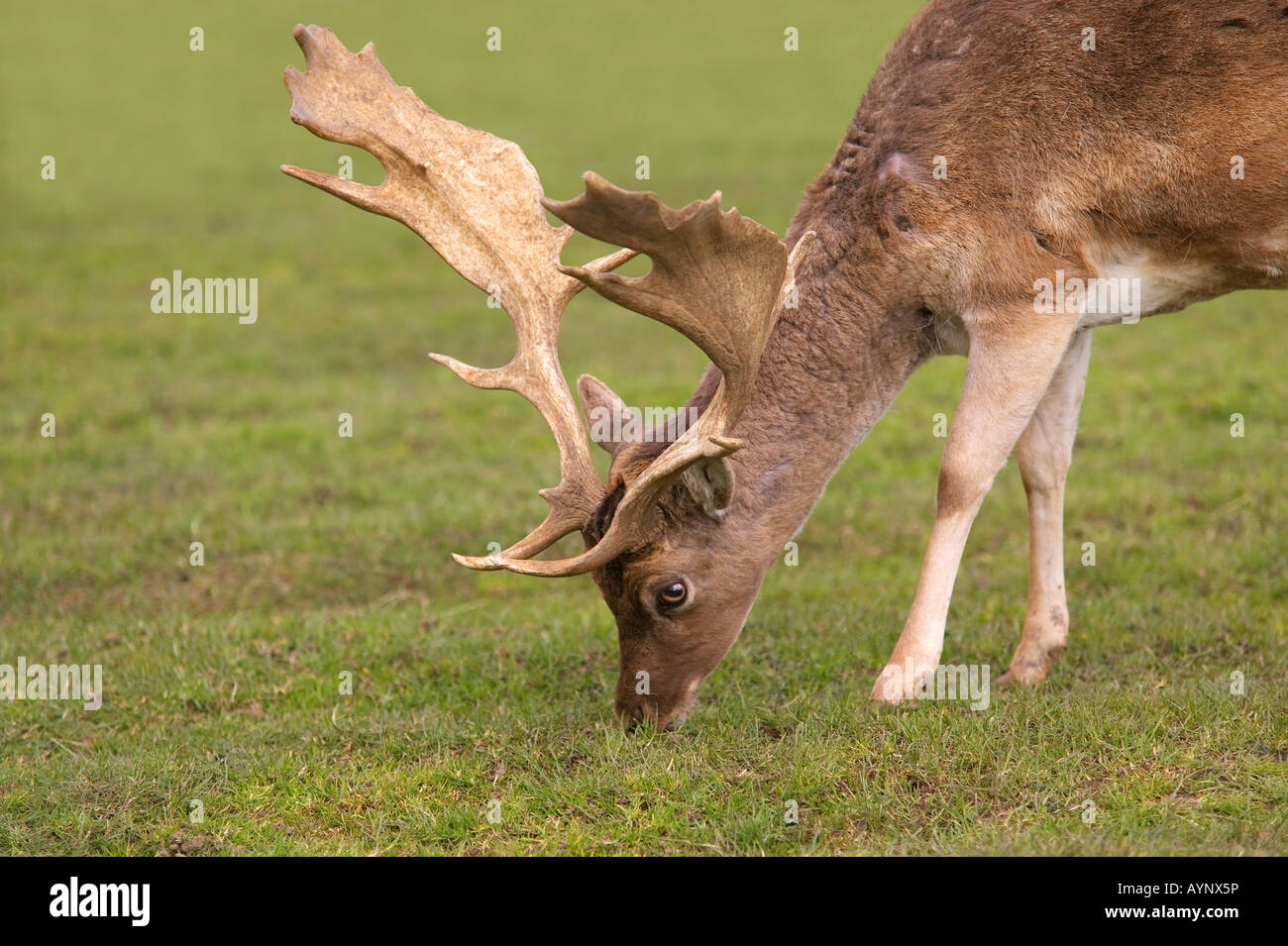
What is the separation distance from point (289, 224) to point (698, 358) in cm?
883

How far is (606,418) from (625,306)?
1251 mm

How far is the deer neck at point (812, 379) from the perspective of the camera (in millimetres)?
6492

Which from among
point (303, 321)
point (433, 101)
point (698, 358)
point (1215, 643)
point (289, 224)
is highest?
point (433, 101)

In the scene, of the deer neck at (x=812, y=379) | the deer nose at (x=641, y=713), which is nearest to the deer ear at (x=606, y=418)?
the deer neck at (x=812, y=379)

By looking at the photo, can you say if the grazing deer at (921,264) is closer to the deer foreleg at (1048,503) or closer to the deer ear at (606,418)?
the deer ear at (606,418)

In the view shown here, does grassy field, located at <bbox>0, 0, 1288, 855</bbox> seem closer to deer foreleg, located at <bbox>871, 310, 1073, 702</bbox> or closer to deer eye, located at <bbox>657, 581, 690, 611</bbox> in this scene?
deer foreleg, located at <bbox>871, 310, 1073, 702</bbox>

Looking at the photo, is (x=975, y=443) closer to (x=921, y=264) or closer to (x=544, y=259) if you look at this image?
(x=921, y=264)

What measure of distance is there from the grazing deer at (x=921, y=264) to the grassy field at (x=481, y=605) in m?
0.72

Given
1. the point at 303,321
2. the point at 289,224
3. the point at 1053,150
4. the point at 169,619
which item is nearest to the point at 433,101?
the point at 289,224

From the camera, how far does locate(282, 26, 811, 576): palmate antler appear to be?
5566mm

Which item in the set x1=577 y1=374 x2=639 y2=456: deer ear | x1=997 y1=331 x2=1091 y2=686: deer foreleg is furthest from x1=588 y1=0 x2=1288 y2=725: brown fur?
x1=997 y1=331 x2=1091 y2=686: deer foreleg

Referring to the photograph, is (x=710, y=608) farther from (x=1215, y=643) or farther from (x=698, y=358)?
(x=698, y=358)

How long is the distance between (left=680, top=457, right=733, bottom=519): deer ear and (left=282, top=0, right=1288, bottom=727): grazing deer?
2cm

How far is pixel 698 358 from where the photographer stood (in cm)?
1456
